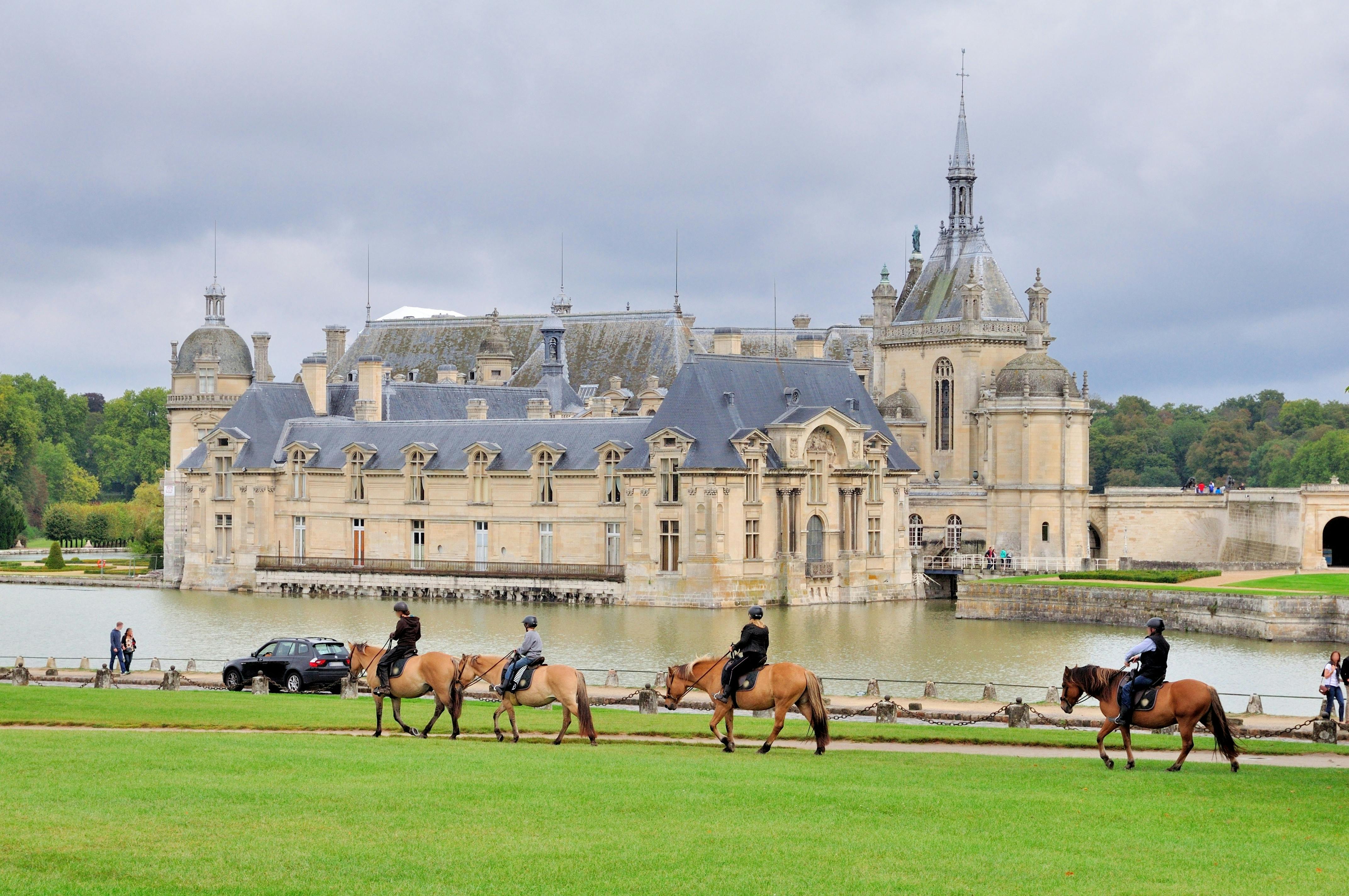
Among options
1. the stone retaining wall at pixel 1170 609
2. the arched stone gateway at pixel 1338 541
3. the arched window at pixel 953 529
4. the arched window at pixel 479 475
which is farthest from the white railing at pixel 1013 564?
the arched window at pixel 479 475

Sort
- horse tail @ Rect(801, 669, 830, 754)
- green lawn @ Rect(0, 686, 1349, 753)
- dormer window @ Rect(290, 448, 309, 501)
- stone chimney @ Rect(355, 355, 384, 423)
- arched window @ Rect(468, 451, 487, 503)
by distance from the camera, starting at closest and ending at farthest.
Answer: horse tail @ Rect(801, 669, 830, 754) → green lawn @ Rect(0, 686, 1349, 753) → arched window @ Rect(468, 451, 487, 503) → dormer window @ Rect(290, 448, 309, 501) → stone chimney @ Rect(355, 355, 384, 423)

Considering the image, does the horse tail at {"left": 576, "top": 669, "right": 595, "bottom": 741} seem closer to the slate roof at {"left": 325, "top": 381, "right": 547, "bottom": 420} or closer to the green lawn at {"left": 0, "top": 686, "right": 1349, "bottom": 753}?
the green lawn at {"left": 0, "top": 686, "right": 1349, "bottom": 753}

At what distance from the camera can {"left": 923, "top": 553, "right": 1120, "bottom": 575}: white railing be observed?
245ft

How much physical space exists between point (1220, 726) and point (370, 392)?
202ft

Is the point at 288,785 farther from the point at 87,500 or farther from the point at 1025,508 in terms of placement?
the point at 87,500

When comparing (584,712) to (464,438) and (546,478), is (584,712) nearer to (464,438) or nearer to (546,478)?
(546,478)

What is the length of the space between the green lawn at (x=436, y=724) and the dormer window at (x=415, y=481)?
4227cm

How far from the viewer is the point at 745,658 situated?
23.4m

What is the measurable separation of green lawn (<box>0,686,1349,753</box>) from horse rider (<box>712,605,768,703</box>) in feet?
6.38

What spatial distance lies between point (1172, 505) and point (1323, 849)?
6648cm

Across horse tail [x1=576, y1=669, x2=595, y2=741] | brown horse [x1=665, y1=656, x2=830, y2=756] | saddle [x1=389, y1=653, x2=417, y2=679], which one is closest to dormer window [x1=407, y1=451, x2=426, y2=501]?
saddle [x1=389, y1=653, x2=417, y2=679]

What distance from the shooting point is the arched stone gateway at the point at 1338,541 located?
75062 mm

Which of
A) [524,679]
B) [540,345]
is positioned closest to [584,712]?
[524,679]

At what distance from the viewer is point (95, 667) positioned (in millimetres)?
43625
